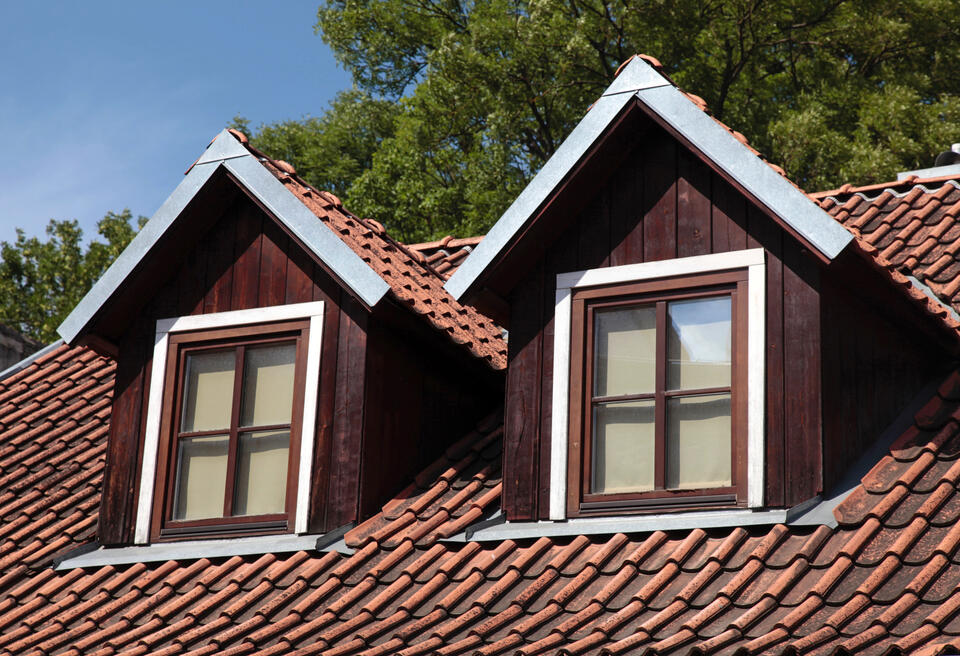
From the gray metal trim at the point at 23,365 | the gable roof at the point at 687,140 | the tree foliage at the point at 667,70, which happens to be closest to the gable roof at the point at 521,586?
the gable roof at the point at 687,140

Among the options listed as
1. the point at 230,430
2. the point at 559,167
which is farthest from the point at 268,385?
the point at 559,167

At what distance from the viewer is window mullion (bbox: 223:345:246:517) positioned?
841 cm

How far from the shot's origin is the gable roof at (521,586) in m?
6.14

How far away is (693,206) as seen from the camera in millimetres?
7934

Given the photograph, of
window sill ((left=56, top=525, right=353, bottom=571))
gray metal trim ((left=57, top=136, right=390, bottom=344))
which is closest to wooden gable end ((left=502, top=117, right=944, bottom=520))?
window sill ((left=56, top=525, right=353, bottom=571))

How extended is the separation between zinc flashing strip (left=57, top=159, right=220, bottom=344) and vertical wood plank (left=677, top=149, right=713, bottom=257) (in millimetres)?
3145

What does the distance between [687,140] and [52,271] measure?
3129 centimetres

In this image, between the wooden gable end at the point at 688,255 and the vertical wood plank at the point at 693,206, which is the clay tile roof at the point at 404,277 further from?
the vertical wood plank at the point at 693,206

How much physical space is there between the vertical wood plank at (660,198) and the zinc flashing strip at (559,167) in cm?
36

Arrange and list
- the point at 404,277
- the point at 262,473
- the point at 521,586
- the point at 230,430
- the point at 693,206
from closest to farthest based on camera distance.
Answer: the point at 521,586 < the point at 693,206 < the point at 262,473 < the point at 230,430 < the point at 404,277

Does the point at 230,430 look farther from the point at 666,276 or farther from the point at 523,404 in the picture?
the point at 666,276

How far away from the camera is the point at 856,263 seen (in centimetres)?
752

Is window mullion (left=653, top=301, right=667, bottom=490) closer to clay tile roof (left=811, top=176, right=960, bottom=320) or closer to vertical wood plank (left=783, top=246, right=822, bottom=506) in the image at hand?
vertical wood plank (left=783, top=246, right=822, bottom=506)

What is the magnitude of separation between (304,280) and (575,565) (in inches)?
110
